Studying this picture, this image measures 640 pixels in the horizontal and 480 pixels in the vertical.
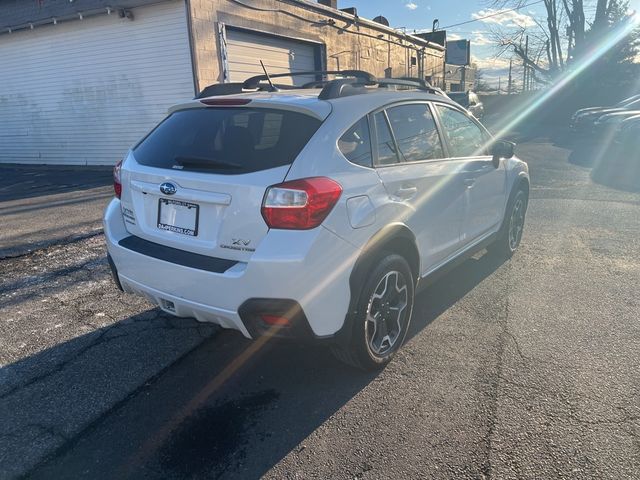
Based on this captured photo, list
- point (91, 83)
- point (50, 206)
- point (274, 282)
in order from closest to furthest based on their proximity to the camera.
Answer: point (274, 282), point (50, 206), point (91, 83)

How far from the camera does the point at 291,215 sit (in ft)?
8.39

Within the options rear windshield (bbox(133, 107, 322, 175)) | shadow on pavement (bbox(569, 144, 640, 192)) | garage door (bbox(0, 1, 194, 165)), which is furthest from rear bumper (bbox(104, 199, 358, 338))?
garage door (bbox(0, 1, 194, 165))

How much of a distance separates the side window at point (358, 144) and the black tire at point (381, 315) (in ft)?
2.04

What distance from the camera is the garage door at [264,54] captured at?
39.8 feet

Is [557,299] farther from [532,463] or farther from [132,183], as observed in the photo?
[132,183]

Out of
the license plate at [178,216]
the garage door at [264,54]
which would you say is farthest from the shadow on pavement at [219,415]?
the garage door at [264,54]

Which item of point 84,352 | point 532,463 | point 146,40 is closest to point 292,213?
point 532,463

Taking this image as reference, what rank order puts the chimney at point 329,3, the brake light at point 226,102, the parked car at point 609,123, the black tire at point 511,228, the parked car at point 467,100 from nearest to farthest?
the brake light at point 226,102
the black tire at point 511,228
the parked car at point 609,123
the chimney at point 329,3
the parked car at point 467,100

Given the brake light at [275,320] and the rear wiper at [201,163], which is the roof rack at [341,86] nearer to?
the rear wiper at [201,163]

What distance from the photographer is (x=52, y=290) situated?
4.62m

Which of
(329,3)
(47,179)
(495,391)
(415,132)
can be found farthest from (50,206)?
(329,3)

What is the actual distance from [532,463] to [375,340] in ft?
3.70

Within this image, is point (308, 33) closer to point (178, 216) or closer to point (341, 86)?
point (341, 86)

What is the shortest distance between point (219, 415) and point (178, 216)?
→ 46.5 inches
